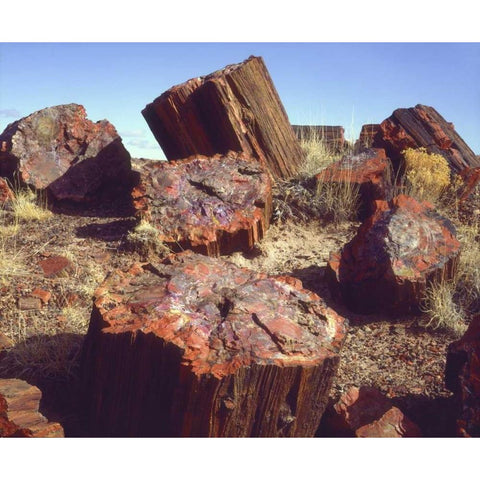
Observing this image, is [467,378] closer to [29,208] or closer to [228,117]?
[228,117]

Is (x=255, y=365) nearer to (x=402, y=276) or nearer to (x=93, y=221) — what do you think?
(x=402, y=276)

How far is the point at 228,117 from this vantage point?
6492mm

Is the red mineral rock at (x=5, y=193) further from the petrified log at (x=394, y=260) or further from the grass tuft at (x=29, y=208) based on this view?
the petrified log at (x=394, y=260)

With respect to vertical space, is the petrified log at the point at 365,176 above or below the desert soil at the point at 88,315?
above

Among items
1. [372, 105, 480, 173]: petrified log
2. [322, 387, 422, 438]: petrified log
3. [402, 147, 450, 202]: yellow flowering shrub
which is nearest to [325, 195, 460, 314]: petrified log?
[322, 387, 422, 438]: petrified log

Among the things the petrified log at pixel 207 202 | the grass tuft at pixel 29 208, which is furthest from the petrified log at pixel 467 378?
the grass tuft at pixel 29 208

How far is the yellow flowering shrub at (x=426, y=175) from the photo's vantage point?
650 cm

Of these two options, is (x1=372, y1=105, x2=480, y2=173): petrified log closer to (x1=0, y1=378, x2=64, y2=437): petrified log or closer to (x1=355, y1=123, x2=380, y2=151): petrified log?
(x1=355, y1=123, x2=380, y2=151): petrified log

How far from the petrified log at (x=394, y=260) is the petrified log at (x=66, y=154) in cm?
352

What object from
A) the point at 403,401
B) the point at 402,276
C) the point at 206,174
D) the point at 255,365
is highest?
the point at 206,174

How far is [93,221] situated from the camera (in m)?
6.38

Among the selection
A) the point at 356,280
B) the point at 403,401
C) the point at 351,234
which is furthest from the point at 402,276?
the point at 351,234

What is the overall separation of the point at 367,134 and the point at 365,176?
204 centimetres

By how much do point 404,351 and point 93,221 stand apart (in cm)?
386
